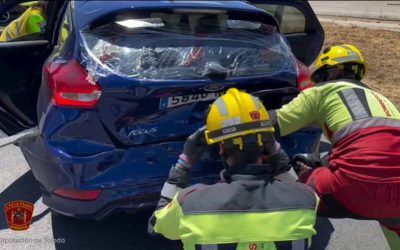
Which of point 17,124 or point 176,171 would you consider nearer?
point 176,171

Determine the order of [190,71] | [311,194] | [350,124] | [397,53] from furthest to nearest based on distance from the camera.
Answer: [397,53] → [190,71] → [350,124] → [311,194]

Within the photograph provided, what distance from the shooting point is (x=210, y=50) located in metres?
3.32

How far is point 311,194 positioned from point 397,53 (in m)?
7.72

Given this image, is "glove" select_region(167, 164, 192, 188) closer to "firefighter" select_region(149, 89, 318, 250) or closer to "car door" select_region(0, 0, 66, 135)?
"firefighter" select_region(149, 89, 318, 250)

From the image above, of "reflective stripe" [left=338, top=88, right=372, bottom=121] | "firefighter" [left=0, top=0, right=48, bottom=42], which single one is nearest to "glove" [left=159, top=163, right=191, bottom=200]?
"reflective stripe" [left=338, top=88, right=372, bottom=121]

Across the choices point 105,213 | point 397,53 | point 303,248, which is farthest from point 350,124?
point 397,53

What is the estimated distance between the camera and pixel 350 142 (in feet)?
9.37

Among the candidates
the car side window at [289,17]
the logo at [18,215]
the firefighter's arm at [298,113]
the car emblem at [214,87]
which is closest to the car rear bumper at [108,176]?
the car emblem at [214,87]

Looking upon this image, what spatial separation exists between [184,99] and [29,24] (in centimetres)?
285

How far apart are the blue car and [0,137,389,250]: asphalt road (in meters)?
0.59

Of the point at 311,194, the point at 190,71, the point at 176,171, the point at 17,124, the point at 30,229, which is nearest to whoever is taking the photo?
the point at 311,194

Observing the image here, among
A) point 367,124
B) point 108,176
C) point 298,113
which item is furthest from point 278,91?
point 108,176

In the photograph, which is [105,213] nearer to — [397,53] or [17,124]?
[17,124]

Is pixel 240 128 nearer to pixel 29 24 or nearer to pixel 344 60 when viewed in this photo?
pixel 344 60
